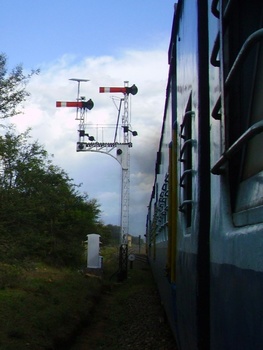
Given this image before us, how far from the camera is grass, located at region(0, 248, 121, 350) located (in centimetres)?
832

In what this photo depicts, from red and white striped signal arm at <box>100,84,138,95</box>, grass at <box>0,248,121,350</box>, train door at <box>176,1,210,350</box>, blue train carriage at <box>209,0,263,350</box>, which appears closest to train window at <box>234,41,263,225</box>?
blue train carriage at <box>209,0,263,350</box>

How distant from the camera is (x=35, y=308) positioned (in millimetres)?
10992

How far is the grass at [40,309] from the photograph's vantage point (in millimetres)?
8320

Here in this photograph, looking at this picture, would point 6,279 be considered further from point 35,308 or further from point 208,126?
point 208,126

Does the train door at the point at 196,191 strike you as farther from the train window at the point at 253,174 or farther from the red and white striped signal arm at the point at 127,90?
the red and white striped signal arm at the point at 127,90

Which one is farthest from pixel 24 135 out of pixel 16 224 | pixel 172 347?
pixel 172 347

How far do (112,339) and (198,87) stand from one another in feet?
23.4

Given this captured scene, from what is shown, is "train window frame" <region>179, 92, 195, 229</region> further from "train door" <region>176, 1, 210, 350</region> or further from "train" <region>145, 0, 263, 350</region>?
"train" <region>145, 0, 263, 350</region>

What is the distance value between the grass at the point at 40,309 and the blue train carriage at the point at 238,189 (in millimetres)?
5869

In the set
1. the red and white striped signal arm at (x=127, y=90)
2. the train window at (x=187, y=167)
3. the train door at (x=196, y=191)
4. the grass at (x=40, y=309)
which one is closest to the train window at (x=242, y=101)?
the train door at (x=196, y=191)

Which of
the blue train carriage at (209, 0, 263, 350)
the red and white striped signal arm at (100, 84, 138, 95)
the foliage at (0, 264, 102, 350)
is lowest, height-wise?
the foliage at (0, 264, 102, 350)

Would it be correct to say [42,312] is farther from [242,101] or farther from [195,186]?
[242,101]

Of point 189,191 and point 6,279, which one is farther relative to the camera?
point 6,279

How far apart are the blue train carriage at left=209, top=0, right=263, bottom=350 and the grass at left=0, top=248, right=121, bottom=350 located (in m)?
5.87
